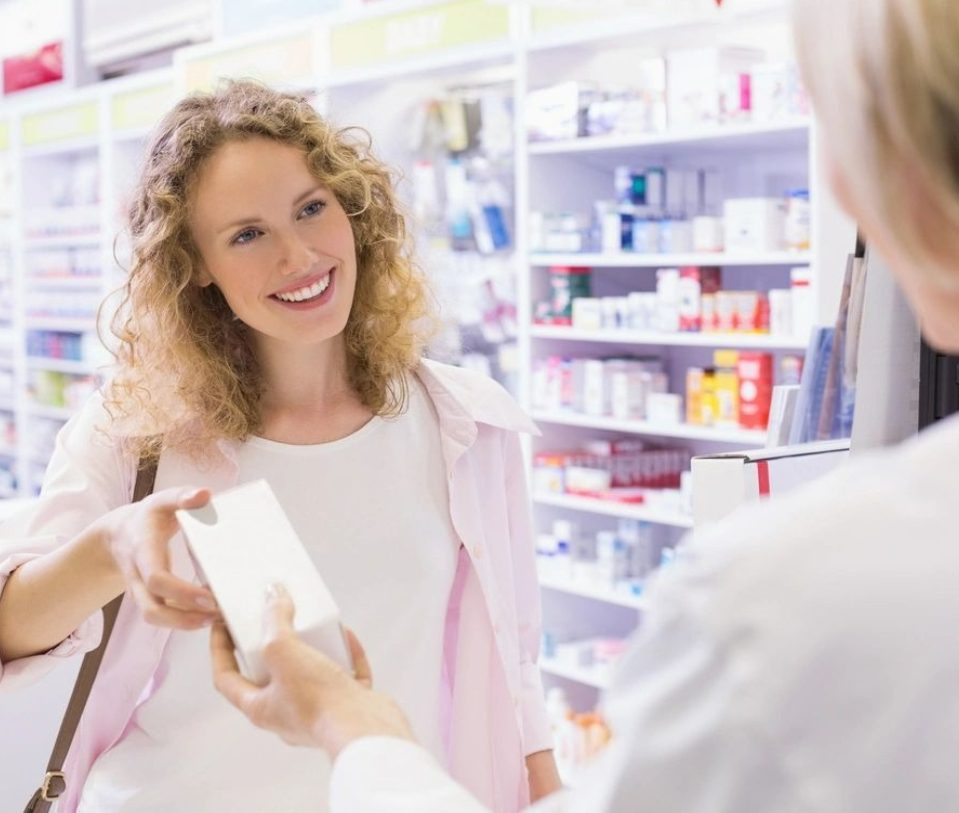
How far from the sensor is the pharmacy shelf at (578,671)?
16.8ft

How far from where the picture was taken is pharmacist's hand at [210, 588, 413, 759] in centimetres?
112

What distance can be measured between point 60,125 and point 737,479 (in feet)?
24.4

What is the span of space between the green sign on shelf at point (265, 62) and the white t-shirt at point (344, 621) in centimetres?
406

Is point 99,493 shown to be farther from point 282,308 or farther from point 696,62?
point 696,62

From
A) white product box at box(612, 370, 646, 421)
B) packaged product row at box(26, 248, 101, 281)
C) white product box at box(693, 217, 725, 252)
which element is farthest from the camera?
packaged product row at box(26, 248, 101, 281)

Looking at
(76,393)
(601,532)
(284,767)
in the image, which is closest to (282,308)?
(284,767)

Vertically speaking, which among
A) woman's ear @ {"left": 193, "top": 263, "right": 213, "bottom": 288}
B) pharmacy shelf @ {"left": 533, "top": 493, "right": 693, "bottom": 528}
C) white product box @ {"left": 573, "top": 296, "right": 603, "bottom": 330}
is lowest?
pharmacy shelf @ {"left": 533, "top": 493, "right": 693, "bottom": 528}

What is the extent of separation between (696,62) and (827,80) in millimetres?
3992

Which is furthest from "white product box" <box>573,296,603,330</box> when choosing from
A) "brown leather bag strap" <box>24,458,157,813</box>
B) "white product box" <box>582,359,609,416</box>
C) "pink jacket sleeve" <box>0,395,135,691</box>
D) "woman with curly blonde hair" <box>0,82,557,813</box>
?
"brown leather bag strap" <box>24,458,157,813</box>

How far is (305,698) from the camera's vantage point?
1180 mm

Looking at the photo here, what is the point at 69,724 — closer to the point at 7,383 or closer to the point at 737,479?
the point at 737,479

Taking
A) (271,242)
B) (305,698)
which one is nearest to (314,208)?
(271,242)

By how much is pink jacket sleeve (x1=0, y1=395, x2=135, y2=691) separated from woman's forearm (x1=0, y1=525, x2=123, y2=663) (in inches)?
0.9

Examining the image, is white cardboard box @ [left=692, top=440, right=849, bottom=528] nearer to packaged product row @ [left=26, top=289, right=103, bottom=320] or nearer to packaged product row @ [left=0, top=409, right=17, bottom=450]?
packaged product row @ [left=26, top=289, right=103, bottom=320]
